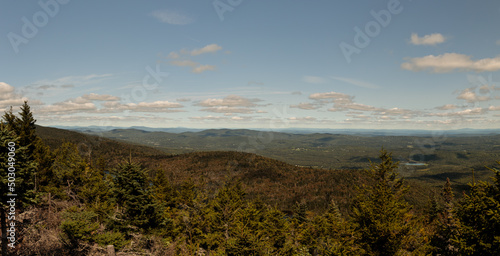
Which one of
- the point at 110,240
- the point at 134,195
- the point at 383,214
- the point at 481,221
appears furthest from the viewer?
the point at 134,195

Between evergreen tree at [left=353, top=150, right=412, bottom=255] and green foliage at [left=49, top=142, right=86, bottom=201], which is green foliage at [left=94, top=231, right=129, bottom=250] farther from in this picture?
green foliage at [left=49, top=142, right=86, bottom=201]

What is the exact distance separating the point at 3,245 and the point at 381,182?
82.2 feet

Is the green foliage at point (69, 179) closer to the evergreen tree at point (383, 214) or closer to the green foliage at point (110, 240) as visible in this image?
the green foliage at point (110, 240)

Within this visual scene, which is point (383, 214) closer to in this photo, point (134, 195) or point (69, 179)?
point (134, 195)

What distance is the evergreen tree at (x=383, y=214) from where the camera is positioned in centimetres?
1568

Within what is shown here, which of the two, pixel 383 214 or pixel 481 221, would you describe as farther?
pixel 383 214

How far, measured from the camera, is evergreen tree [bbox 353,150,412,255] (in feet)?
51.4

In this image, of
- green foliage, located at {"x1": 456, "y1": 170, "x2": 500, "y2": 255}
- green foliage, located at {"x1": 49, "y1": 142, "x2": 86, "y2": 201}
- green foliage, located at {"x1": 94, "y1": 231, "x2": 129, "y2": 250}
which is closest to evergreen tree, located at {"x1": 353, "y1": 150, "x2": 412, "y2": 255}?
green foliage, located at {"x1": 456, "y1": 170, "x2": 500, "y2": 255}

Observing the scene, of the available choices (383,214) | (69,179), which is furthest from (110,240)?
(69,179)

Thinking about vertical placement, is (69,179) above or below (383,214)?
below

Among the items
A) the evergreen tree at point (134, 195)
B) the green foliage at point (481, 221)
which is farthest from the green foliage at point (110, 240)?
the green foliage at point (481, 221)

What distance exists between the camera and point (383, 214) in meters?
15.9

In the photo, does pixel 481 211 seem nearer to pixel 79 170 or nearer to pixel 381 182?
pixel 381 182

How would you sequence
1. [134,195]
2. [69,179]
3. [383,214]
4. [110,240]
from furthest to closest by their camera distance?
[69,179] < [134,195] < [110,240] < [383,214]
